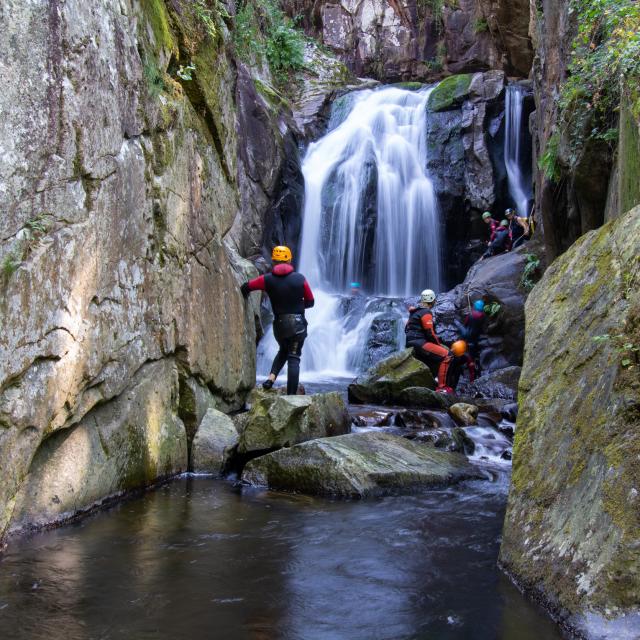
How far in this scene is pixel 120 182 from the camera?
17.7ft

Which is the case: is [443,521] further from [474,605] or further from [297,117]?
[297,117]

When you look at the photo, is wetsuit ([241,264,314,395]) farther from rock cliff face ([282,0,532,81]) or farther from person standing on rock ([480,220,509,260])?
rock cliff face ([282,0,532,81])

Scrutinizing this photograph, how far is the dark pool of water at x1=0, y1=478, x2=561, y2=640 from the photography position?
330 cm

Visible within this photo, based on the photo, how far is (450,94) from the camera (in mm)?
20828

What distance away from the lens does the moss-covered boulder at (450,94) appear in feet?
67.6

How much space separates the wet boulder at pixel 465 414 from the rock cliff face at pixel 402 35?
Result: 1983cm

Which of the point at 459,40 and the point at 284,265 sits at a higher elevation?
the point at 459,40

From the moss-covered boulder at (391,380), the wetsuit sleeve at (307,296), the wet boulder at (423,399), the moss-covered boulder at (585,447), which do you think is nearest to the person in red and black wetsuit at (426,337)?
the moss-covered boulder at (391,380)

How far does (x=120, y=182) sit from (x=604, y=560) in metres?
4.29

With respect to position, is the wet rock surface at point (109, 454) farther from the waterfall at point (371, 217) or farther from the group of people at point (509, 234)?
the group of people at point (509, 234)

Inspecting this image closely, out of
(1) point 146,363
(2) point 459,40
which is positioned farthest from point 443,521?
(2) point 459,40

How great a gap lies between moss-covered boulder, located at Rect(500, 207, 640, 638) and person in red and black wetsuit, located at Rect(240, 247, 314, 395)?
4092 mm

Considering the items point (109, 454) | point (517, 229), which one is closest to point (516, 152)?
point (517, 229)

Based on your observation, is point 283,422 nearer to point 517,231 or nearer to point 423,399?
point 423,399
